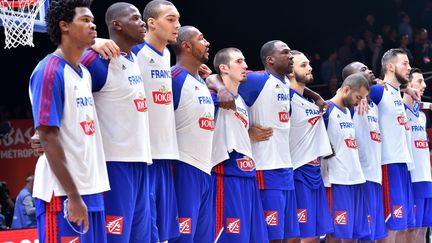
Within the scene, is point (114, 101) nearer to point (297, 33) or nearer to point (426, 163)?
point (426, 163)

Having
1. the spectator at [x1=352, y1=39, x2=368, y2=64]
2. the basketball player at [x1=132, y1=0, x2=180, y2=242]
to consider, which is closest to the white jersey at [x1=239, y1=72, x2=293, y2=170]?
the basketball player at [x1=132, y1=0, x2=180, y2=242]

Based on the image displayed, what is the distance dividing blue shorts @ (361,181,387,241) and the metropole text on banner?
5.85m

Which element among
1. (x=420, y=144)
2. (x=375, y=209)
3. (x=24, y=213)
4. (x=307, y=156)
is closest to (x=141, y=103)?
(x=307, y=156)

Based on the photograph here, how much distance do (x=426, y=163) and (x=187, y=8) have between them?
6.34 m

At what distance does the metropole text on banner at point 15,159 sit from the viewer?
12.3 m

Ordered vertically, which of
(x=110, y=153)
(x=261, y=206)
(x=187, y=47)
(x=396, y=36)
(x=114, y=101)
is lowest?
(x=261, y=206)

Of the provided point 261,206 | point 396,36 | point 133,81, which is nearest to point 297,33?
point 396,36

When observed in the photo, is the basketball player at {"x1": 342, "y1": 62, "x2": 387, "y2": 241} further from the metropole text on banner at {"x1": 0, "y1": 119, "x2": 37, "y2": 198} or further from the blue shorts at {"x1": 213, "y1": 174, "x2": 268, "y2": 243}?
the metropole text on banner at {"x1": 0, "y1": 119, "x2": 37, "y2": 198}

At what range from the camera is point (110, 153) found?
527 centimetres

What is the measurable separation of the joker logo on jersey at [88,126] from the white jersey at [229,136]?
6.31 ft

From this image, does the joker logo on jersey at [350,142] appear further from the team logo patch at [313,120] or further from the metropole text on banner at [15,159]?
the metropole text on banner at [15,159]

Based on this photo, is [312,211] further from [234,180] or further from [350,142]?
[234,180]

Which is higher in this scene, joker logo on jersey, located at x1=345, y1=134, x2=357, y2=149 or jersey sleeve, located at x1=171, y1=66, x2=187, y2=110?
jersey sleeve, located at x1=171, y1=66, x2=187, y2=110

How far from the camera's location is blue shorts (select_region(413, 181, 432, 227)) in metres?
9.15
